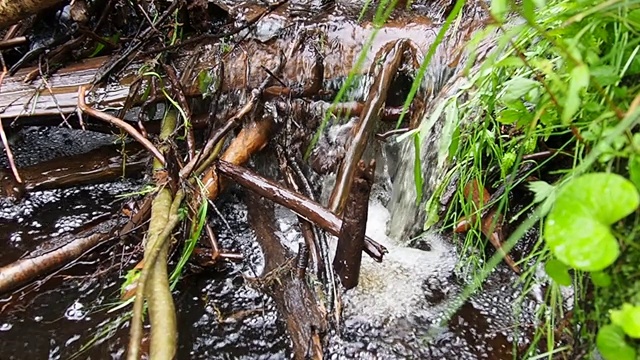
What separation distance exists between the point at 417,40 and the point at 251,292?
1.61m

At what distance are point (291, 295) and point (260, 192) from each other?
0.46 metres

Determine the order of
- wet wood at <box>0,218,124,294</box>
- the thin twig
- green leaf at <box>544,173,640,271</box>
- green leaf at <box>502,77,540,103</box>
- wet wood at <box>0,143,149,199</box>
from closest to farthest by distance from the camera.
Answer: green leaf at <box>544,173,640,271</box> < green leaf at <box>502,77,540,103</box> < wet wood at <box>0,218,124,294</box> < the thin twig < wet wood at <box>0,143,149,199</box>

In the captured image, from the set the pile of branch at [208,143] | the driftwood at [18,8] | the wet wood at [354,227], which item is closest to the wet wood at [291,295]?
the pile of branch at [208,143]

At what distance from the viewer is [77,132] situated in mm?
3027

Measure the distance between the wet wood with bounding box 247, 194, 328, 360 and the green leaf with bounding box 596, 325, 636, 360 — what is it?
1.02 metres

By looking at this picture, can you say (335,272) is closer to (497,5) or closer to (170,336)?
(170,336)

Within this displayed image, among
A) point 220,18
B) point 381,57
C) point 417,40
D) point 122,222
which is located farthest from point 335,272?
point 220,18

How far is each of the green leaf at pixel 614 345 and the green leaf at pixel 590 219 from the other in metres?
0.17

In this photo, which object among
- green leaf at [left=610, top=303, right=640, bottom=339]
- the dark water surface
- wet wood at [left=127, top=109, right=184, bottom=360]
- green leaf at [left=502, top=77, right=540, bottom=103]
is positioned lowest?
the dark water surface

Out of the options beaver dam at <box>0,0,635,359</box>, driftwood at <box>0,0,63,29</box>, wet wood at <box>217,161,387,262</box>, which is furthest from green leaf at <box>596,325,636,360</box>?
driftwood at <box>0,0,63,29</box>

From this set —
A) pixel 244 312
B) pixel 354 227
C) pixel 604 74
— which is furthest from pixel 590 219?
pixel 244 312

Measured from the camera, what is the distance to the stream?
184 cm

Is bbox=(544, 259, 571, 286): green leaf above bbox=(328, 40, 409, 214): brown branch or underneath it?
above

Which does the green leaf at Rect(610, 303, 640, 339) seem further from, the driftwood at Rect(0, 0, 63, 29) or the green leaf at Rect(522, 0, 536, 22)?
the driftwood at Rect(0, 0, 63, 29)
